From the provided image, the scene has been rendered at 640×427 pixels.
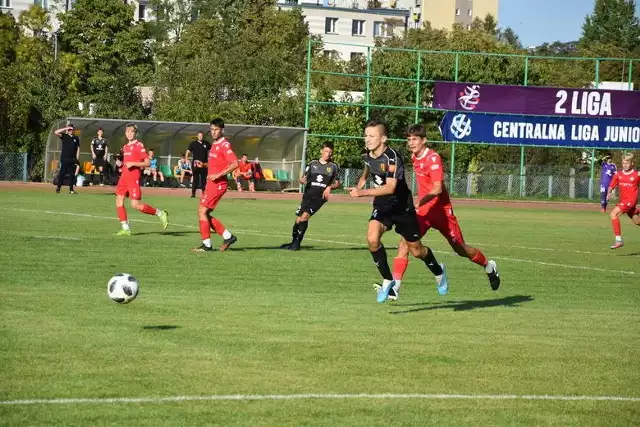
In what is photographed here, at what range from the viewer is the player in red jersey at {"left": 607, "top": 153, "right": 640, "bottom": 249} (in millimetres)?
24297

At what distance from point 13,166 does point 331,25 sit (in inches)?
3139

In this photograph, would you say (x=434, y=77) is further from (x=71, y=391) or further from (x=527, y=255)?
(x=71, y=391)

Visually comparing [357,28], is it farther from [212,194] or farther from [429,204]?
[429,204]

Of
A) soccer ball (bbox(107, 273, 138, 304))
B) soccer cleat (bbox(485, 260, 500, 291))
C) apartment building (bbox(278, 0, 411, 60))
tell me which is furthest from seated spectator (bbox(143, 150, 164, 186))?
apartment building (bbox(278, 0, 411, 60))

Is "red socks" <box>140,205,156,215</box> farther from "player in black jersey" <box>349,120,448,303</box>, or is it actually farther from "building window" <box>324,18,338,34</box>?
"building window" <box>324,18,338,34</box>

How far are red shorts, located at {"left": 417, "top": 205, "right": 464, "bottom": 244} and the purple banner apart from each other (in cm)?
3058

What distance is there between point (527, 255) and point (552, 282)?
4.95 metres

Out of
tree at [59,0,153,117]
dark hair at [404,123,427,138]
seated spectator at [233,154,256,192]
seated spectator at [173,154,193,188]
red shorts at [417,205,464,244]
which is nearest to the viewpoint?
dark hair at [404,123,427,138]

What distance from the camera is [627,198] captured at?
24.3 meters

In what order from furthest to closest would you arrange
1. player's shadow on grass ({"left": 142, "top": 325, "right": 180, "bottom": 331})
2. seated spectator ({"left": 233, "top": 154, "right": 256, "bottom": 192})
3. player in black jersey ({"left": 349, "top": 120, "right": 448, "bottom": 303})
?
1. seated spectator ({"left": 233, "top": 154, "right": 256, "bottom": 192})
2. player in black jersey ({"left": 349, "top": 120, "right": 448, "bottom": 303})
3. player's shadow on grass ({"left": 142, "top": 325, "right": 180, "bottom": 331})

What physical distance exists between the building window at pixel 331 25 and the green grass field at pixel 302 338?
343 feet

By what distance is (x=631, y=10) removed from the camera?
138375 mm

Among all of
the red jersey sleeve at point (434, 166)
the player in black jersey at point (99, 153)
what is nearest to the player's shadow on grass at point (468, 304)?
the red jersey sleeve at point (434, 166)

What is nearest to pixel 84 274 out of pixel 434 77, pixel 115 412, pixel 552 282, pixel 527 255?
pixel 552 282
